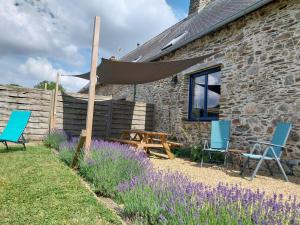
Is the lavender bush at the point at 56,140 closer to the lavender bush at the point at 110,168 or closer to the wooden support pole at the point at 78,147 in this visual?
the wooden support pole at the point at 78,147

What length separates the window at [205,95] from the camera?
6.85 metres

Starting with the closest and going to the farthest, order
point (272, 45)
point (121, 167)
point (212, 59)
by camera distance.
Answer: point (121, 167) → point (272, 45) → point (212, 59)

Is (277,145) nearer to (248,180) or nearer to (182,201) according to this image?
(248,180)

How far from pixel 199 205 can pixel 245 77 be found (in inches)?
176

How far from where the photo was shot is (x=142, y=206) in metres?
2.21

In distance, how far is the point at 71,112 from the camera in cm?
845

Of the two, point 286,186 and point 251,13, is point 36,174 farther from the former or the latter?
point 251,13

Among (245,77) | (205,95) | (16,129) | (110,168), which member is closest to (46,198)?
(110,168)

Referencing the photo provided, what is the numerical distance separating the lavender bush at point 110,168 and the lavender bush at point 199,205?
1.89ft

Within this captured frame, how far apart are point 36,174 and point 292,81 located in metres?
4.24

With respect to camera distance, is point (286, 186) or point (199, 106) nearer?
point (286, 186)

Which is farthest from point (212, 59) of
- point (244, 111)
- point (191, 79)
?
point (244, 111)

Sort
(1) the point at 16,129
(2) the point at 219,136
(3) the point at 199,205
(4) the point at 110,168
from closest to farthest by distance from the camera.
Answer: (3) the point at 199,205
(4) the point at 110,168
(2) the point at 219,136
(1) the point at 16,129

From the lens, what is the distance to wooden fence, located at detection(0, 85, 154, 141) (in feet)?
25.2
